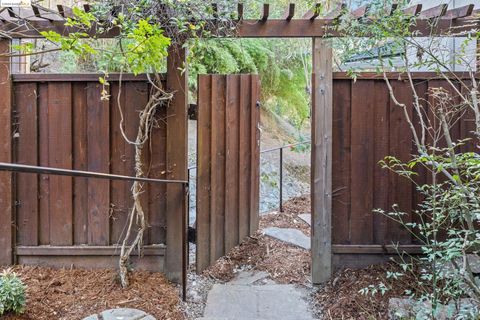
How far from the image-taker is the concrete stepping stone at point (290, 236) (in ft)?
13.3

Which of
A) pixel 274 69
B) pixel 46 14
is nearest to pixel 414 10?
pixel 46 14

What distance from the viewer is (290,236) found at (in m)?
4.24

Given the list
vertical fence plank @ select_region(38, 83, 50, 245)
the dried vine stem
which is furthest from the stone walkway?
vertical fence plank @ select_region(38, 83, 50, 245)

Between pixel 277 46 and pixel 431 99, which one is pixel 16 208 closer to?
pixel 431 99

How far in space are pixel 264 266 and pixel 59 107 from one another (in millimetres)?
2048

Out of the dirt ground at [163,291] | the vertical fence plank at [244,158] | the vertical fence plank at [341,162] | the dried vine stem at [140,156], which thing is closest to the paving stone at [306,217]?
the vertical fence plank at [244,158]

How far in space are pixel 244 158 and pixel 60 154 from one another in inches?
62.4

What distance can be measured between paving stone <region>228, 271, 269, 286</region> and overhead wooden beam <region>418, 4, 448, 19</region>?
2235mm

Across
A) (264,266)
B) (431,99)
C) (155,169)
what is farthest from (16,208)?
(431,99)

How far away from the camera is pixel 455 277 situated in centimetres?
207

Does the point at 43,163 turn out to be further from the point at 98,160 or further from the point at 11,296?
the point at 11,296

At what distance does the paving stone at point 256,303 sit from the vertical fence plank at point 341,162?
0.55 meters

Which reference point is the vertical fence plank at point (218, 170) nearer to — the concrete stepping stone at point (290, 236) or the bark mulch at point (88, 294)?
the bark mulch at point (88, 294)

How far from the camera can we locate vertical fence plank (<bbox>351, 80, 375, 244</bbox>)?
3.14 metres
